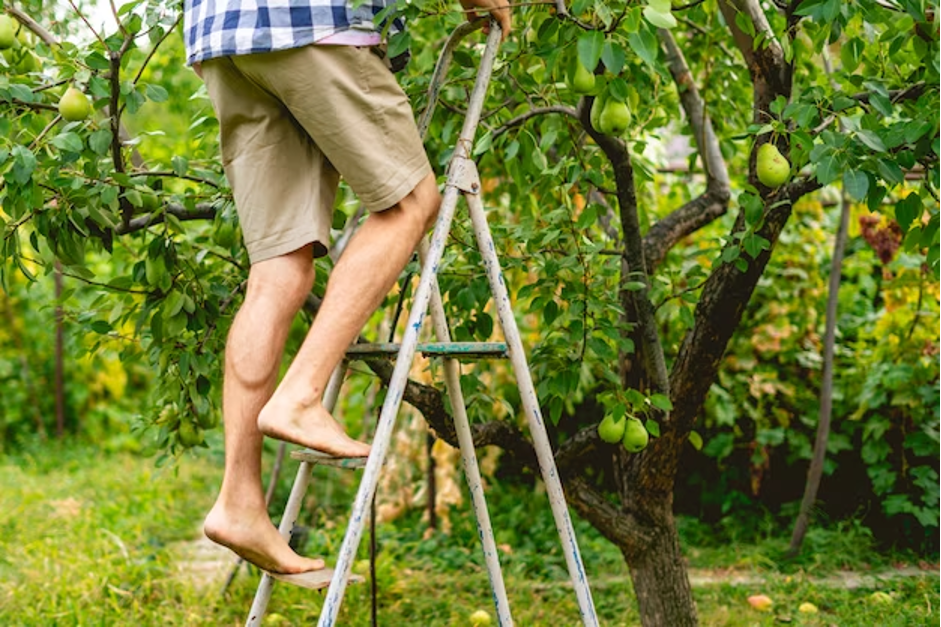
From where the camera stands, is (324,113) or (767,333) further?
(767,333)

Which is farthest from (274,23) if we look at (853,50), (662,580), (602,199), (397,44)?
(662,580)

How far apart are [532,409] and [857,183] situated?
0.67 metres

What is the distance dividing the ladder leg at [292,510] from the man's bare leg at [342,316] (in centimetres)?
28

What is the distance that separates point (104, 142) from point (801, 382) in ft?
9.85

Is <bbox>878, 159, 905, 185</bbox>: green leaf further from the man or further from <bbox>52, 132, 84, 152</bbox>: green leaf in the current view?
<bbox>52, 132, 84, 152</bbox>: green leaf

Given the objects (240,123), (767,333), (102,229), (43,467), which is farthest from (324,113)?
(43,467)

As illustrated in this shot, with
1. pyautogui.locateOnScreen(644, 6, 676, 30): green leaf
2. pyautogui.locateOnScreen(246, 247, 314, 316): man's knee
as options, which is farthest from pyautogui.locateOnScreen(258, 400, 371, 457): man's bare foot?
pyautogui.locateOnScreen(644, 6, 676, 30): green leaf

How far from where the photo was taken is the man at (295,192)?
1.77 metres

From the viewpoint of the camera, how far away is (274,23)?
176 centimetres

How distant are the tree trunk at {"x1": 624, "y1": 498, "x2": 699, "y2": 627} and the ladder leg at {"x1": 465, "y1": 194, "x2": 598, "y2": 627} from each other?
2.75 ft

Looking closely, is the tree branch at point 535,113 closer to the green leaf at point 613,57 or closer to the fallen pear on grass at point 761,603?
the green leaf at point 613,57

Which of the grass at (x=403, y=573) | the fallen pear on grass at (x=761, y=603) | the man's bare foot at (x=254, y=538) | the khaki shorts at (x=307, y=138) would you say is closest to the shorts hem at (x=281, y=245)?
the khaki shorts at (x=307, y=138)

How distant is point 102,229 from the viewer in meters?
2.18

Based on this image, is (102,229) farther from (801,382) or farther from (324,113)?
(801,382)
